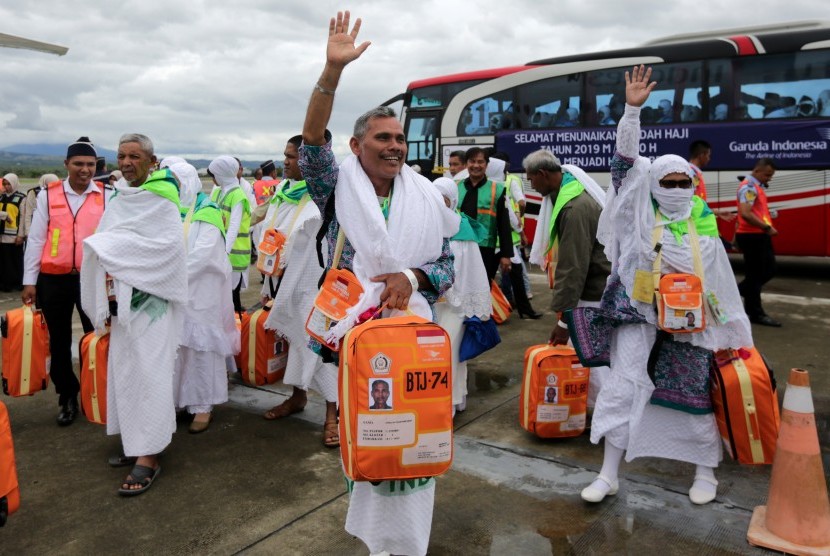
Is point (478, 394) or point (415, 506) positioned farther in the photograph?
point (478, 394)

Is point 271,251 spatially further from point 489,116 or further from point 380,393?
point 489,116

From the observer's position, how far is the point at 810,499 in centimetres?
288

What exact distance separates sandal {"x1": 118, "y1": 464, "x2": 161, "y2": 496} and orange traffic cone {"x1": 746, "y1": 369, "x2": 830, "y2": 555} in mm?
2959

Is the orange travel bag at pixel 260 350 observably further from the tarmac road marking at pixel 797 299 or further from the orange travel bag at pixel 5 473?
the tarmac road marking at pixel 797 299

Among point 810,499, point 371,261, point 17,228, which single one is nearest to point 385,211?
point 371,261

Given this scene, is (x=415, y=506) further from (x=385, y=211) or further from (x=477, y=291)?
(x=477, y=291)

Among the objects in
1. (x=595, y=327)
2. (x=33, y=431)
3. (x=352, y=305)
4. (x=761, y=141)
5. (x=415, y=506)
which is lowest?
(x=33, y=431)

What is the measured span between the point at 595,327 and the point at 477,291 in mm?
1222

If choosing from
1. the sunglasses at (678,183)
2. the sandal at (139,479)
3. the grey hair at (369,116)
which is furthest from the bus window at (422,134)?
the grey hair at (369,116)

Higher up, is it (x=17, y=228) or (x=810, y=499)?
(x=17, y=228)

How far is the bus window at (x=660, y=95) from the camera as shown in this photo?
11047mm

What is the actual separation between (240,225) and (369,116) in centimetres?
313

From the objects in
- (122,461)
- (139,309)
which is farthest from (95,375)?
(139,309)

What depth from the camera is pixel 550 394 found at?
159 inches
